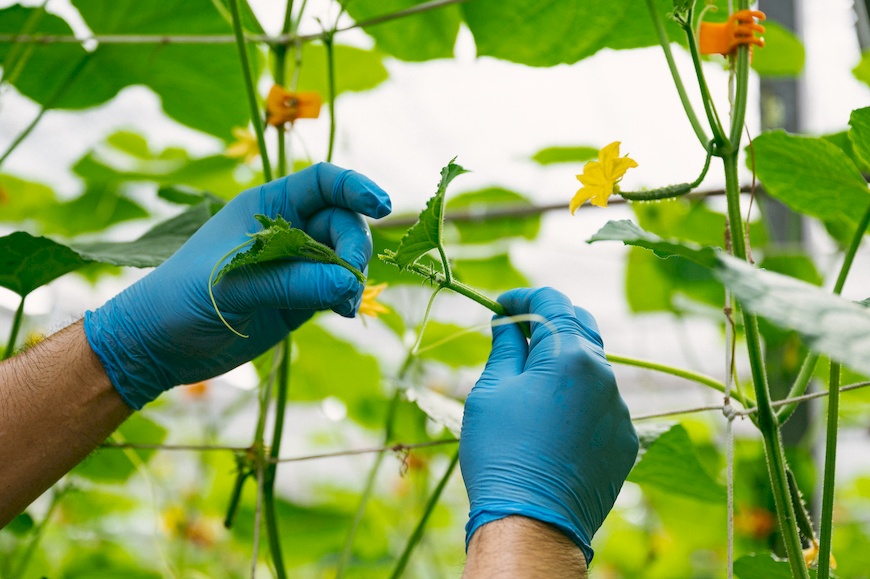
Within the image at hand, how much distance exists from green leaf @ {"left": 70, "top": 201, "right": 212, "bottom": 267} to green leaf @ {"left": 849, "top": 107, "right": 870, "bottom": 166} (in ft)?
2.21

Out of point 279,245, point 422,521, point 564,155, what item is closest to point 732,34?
point 279,245

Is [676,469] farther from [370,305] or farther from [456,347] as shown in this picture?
[456,347]

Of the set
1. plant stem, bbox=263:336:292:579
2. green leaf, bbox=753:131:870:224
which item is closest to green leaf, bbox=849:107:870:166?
green leaf, bbox=753:131:870:224

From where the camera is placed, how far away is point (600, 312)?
11.5ft

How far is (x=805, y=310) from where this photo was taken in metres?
0.37

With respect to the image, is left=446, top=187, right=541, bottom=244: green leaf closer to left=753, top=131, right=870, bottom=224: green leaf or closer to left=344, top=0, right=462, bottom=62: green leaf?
left=344, top=0, right=462, bottom=62: green leaf

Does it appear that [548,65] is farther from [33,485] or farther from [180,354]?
[33,485]

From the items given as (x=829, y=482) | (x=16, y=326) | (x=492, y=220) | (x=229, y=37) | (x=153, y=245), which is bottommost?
(x=829, y=482)

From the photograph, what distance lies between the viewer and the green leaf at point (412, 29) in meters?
0.98

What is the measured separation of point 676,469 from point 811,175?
1.12 feet

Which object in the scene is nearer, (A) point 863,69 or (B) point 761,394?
(B) point 761,394

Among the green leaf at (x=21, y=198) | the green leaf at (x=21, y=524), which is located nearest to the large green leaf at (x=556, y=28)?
the green leaf at (x=21, y=524)

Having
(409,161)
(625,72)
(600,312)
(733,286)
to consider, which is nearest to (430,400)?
(733,286)

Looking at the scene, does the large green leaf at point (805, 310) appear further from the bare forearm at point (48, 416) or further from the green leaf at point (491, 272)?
the green leaf at point (491, 272)
